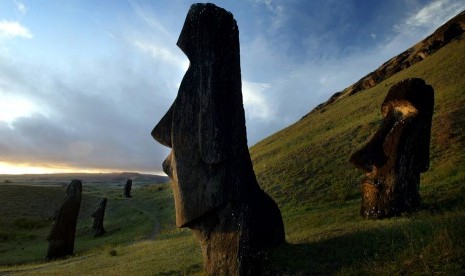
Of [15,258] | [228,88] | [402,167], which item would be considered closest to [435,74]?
[402,167]

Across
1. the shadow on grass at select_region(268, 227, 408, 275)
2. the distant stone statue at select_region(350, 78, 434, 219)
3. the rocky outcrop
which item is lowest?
the shadow on grass at select_region(268, 227, 408, 275)

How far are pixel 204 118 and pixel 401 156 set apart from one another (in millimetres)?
7637

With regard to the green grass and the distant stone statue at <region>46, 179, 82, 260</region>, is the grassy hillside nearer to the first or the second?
the green grass

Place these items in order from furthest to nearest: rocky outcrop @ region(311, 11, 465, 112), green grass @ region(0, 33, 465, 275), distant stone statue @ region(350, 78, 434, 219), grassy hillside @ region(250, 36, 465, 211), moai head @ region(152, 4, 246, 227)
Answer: rocky outcrop @ region(311, 11, 465, 112) < grassy hillside @ region(250, 36, 465, 211) < distant stone statue @ region(350, 78, 434, 219) < moai head @ region(152, 4, 246, 227) < green grass @ region(0, 33, 465, 275)

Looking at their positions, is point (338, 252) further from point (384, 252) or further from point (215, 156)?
point (215, 156)

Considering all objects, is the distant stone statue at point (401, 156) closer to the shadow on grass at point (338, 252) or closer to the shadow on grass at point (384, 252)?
the shadow on grass at point (384, 252)

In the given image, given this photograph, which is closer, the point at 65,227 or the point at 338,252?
the point at 338,252

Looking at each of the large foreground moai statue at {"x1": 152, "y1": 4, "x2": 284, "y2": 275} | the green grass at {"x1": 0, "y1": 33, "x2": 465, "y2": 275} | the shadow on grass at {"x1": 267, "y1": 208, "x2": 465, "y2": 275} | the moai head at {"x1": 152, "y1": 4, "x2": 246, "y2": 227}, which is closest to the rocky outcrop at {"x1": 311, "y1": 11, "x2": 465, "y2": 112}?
the green grass at {"x1": 0, "y1": 33, "x2": 465, "y2": 275}

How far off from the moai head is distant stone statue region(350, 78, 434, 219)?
233 inches

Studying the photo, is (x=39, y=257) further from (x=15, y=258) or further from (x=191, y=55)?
(x=191, y=55)

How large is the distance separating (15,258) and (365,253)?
27.8m

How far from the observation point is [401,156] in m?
14.1

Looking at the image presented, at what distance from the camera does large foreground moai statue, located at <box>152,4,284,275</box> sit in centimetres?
1038

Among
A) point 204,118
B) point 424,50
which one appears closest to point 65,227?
point 204,118
